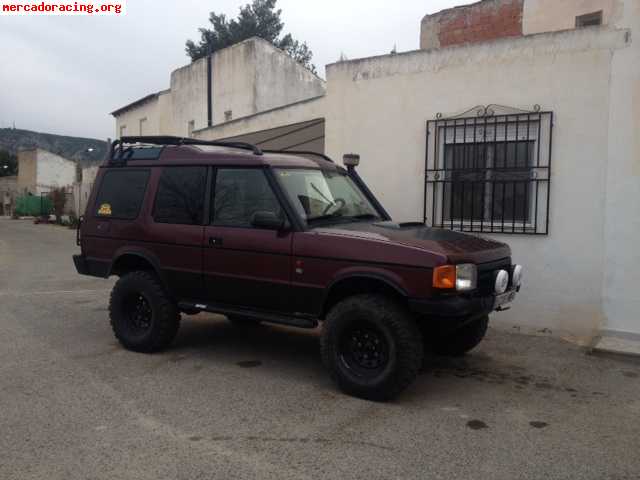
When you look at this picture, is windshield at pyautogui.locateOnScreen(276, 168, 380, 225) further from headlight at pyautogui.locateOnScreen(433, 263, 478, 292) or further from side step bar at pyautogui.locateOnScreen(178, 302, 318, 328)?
headlight at pyautogui.locateOnScreen(433, 263, 478, 292)

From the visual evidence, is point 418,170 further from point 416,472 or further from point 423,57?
point 416,472

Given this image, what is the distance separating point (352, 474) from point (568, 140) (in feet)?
15.3

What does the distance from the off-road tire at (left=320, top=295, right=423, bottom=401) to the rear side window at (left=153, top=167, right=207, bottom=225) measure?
1696mm

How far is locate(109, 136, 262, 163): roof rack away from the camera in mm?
5660

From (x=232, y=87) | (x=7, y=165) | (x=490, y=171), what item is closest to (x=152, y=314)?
(x=490, y=171)

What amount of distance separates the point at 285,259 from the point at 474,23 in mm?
10542

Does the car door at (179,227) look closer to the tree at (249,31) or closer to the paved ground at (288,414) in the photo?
the paved ground at (288,414)

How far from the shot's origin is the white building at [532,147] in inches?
238

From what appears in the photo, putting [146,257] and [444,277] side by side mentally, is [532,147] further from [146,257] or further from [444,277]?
[146,257]

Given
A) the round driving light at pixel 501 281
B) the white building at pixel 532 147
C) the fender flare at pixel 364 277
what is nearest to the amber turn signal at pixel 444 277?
the fender flare at pixel 364 277

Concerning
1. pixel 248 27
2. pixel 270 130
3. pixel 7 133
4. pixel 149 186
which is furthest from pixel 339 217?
pixel 7 133

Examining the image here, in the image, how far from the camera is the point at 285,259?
4.75 meters

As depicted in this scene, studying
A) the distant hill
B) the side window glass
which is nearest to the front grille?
the side window glass

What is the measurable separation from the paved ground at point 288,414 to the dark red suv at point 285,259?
39 centimetres
